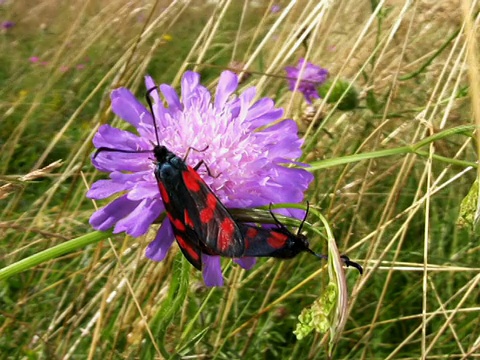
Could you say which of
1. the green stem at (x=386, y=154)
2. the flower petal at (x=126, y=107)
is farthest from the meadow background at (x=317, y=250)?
the flower petal at (x=126, y=107)

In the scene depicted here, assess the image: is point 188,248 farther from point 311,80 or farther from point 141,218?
point 311,80

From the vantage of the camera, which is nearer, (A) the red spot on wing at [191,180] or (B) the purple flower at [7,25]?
(A) the red spot on wing at [191,180]

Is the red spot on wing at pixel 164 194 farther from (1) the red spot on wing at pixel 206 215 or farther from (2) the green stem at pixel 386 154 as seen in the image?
(2) the green stem at pixel 386 154

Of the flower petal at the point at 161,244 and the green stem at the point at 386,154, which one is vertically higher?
the green stem at the point at 386,154

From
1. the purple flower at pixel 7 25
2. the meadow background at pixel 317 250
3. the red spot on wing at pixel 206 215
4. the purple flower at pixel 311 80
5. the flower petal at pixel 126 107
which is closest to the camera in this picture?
the red spot on wing at pixel 206 215

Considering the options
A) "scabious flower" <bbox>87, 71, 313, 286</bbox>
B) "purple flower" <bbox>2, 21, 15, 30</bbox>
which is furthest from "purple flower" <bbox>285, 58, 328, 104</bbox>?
"purple flower" <bbox>2, 21, 15, 30</bbox>

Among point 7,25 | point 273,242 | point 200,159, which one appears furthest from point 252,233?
point 7,25

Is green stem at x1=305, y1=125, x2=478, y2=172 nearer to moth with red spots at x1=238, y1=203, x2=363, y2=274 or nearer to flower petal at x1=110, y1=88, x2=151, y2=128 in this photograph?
moth with red spots at x1=238, y1=203, x2=363, y2=274
